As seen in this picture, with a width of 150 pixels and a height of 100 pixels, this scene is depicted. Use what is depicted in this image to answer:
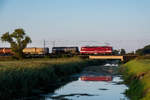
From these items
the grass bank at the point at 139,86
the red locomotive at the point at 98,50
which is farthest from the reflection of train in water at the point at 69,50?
the grass bank at the point at 139,86

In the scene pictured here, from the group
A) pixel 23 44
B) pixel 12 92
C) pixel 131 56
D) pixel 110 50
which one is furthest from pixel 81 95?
pixel 110 50

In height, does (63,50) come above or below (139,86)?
above

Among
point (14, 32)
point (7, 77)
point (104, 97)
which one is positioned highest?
point (14, 32)

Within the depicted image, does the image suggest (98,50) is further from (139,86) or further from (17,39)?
(139,86)

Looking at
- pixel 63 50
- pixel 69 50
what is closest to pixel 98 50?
pixel 69 50

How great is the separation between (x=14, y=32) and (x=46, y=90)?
65.2 metres

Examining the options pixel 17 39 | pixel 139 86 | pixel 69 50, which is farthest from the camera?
pixel 69 50

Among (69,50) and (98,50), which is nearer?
(98,50)

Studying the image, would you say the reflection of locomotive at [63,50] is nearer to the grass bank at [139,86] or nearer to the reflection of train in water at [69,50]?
the reflection of train in water at [69,50]

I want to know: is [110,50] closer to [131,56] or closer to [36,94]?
[131,56]

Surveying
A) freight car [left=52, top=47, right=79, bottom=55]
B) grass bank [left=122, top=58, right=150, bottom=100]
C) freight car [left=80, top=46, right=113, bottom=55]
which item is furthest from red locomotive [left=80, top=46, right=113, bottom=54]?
grass bank [left=122, top=58, right=150, bottom=100]

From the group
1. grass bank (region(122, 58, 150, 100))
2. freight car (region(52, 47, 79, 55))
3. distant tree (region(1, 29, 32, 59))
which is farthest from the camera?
freight car (region(52, 47, 79, 55))

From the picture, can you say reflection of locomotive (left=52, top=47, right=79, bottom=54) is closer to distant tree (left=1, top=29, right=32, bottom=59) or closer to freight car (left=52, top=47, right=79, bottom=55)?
freight car (left=52, top=47, right=79, bottom=55)

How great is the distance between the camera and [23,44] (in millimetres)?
94312
